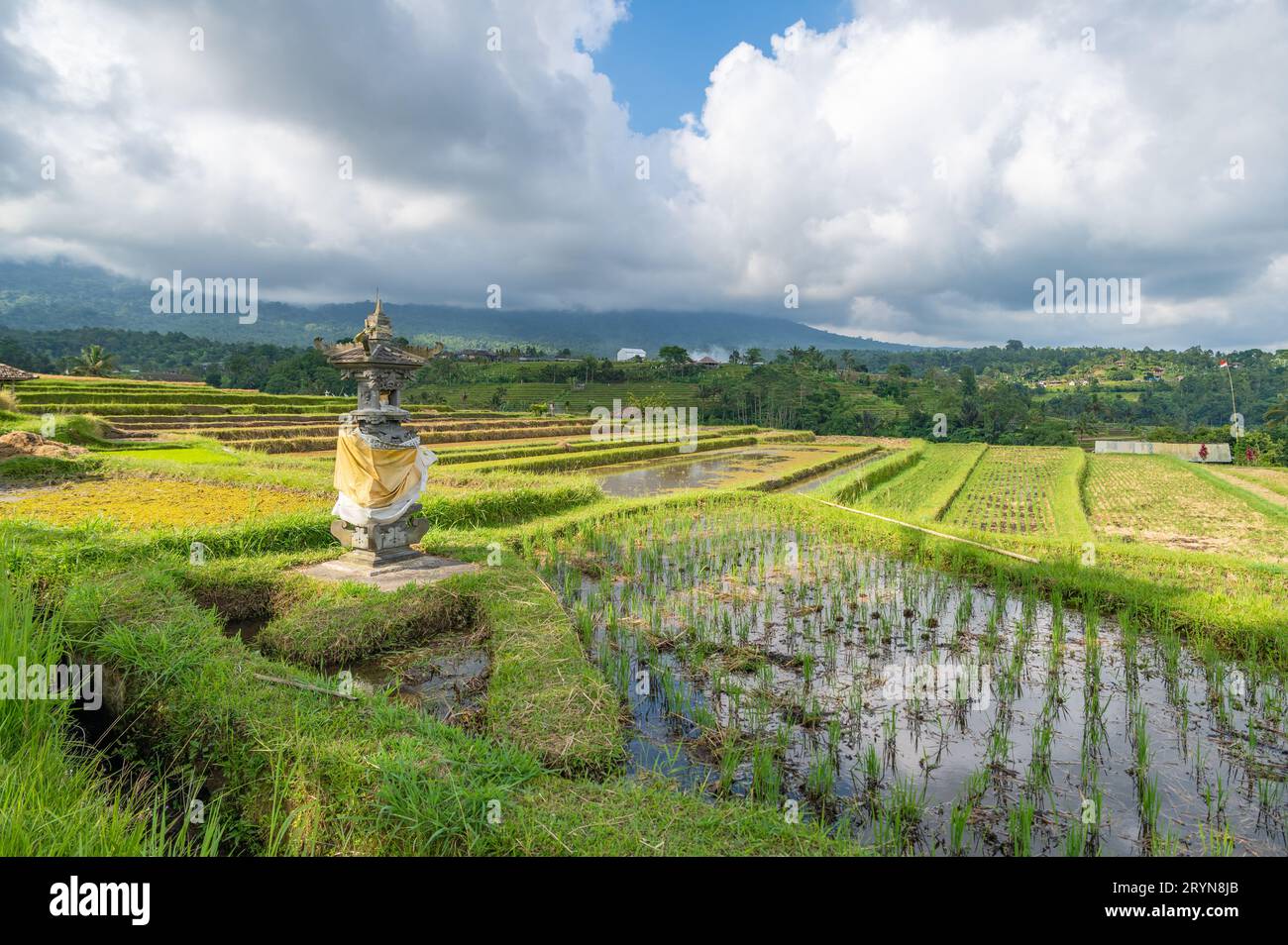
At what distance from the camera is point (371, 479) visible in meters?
8.60

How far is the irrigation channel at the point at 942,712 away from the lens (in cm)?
442

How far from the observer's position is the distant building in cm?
4056

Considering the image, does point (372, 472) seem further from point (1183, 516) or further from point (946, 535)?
point (1183, 516)

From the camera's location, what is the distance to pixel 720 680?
651 centimetres

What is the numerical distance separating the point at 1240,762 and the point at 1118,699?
1.19 metres

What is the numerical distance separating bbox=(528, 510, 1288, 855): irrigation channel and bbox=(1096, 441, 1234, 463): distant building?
41759 mm

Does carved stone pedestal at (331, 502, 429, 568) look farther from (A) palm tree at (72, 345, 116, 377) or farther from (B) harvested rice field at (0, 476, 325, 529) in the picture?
(A) palm tree at (72, 345, 116, 377)

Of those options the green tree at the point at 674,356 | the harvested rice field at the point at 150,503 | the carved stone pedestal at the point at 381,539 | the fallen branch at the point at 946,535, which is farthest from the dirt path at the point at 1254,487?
the green tree at the point at 674,356

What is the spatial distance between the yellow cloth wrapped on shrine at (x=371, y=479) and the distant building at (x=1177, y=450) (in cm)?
4691

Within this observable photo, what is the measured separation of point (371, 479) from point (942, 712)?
290 inches

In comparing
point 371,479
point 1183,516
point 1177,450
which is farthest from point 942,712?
point 1177,450

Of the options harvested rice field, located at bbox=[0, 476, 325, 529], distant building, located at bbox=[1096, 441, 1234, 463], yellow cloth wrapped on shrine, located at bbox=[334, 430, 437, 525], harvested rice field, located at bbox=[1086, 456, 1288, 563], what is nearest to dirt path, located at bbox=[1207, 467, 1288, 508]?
harvested rice field, located at bbox=[1086, 456, 1288, 563]
